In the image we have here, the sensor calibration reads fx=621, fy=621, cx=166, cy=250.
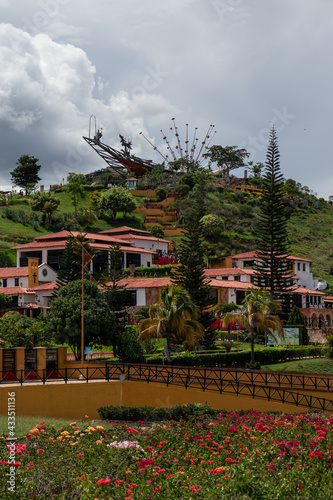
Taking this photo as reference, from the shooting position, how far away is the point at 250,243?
302 feet

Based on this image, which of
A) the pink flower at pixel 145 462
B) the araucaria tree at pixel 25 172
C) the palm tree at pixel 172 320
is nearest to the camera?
the pink flower at pixel 145 462

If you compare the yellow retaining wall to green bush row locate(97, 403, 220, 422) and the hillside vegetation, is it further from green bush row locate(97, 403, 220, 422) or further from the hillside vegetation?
the hillside vegetation

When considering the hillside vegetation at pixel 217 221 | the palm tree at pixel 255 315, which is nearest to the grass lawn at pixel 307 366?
the palm tree at pixel 255 315

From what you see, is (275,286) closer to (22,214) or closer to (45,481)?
(45,481)

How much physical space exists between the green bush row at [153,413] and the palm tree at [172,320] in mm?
13878

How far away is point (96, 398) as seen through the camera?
2389cm

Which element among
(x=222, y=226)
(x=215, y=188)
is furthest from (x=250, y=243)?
(x=215, y=188)

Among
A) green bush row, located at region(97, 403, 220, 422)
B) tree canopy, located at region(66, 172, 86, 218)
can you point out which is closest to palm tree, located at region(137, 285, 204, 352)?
green bush row, located at region(97, 403, 220, 422)

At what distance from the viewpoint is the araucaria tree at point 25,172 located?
124125 mm

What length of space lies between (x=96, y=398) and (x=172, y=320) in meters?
12.8

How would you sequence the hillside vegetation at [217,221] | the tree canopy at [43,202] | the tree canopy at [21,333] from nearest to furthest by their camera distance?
the tree canopy at [21,333] < the hillside vegetation at [217,221] < the tree canopy at [43,202]

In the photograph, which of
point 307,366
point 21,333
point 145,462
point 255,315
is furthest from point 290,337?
point 145,462

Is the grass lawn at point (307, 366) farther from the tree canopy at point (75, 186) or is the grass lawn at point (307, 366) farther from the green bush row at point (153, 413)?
the tree canopy at point (75, 186)

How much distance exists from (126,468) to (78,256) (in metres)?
38.6
